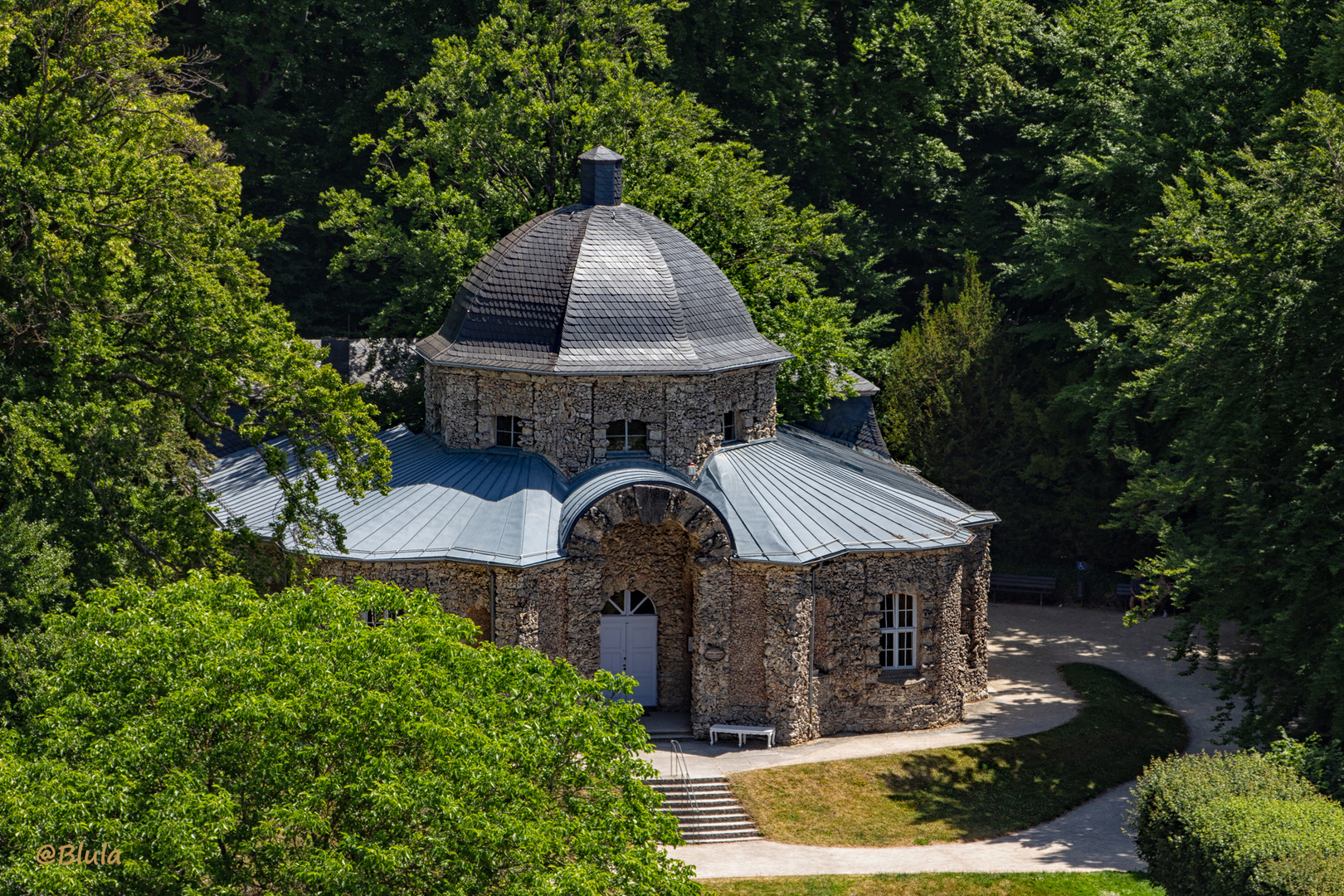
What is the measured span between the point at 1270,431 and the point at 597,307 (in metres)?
14.7

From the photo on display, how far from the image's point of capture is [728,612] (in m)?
32.5

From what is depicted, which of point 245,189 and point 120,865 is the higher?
point 245,189

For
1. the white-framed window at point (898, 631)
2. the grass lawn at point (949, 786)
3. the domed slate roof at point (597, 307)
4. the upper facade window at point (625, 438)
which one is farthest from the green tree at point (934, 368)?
the upper facade window at point (625, 438)

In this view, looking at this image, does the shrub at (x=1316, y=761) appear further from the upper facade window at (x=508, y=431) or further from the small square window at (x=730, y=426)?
the upper facade window at (x=508, y=431)

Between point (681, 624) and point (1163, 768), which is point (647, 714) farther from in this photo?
point (1163, 768)

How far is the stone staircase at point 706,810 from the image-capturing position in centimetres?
2964

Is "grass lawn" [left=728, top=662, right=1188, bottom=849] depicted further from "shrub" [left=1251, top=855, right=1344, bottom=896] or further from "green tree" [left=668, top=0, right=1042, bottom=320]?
"green tree" [left=668, top=0, right=1042, bottom=320]

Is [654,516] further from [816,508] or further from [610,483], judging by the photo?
[816,508]

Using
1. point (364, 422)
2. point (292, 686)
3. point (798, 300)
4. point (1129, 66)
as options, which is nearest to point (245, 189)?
point (798, 300)

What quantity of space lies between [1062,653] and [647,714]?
511 inches

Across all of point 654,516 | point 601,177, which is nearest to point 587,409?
point 654,516

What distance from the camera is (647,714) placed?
34.1 meters

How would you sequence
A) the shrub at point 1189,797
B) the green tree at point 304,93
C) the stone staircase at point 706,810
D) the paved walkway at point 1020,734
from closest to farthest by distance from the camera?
the shrub at point 1189,797 < the paved walkway at point 1020,734 < the stone staircase at point 706,810 < the green tree at point 304,93

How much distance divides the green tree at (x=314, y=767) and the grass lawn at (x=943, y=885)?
26.6 ft
